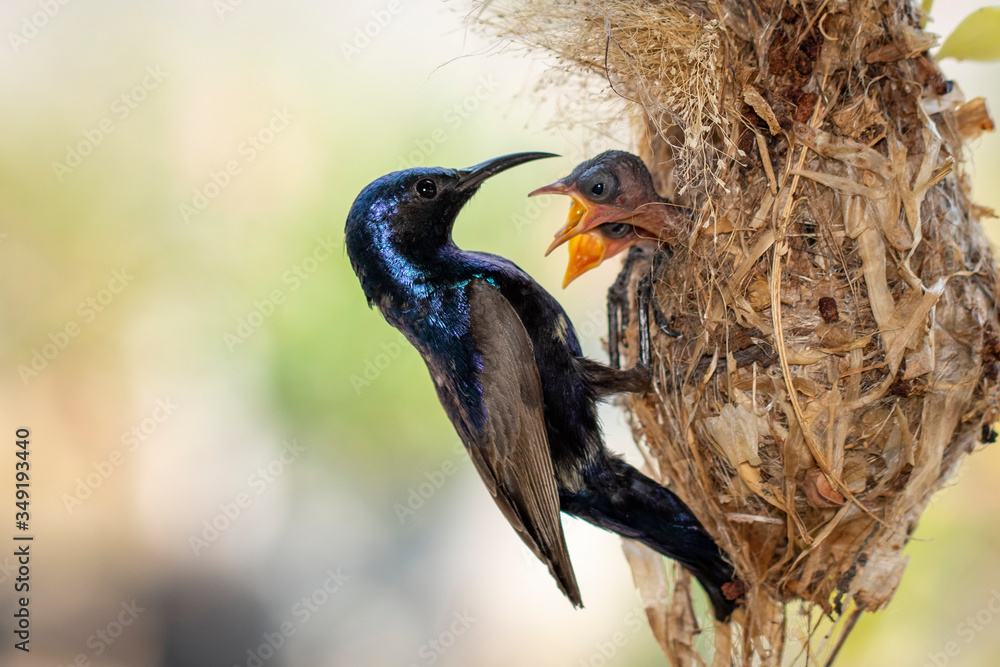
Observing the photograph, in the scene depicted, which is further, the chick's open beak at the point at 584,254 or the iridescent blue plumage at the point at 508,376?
the chick's open beak at the point at 584,254

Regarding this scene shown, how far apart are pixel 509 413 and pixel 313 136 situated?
1097 millimetres

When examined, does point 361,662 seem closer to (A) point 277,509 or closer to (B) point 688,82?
(A) point 277,509

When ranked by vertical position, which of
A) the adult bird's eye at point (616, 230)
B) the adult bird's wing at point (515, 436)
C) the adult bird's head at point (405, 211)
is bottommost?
the adult bird's wing at point (515, 436)

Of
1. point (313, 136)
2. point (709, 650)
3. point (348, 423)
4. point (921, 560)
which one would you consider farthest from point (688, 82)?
point (921, 560)

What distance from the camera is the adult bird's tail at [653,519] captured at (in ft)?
3.87

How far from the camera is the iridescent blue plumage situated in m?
1.13

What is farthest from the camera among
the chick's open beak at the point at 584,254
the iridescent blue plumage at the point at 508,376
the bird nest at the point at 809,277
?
the chick's open beak at the point at 584,254

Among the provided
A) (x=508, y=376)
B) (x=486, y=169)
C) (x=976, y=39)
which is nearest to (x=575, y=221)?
(x=486, y=169)

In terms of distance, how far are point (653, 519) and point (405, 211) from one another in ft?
2.08

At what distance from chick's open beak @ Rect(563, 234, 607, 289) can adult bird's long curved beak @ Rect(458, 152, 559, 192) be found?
17 cm

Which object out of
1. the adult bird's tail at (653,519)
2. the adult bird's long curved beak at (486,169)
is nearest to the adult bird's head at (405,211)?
the adult bird's long curved beak at (486,169)

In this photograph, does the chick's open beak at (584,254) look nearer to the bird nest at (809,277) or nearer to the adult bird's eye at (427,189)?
the bird nest at (809,277)

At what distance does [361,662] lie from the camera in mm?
1945

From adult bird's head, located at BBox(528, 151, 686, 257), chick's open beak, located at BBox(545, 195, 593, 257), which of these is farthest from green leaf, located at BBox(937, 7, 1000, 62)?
chick's open beak, located at BBox(545, 195, 593, 257)
